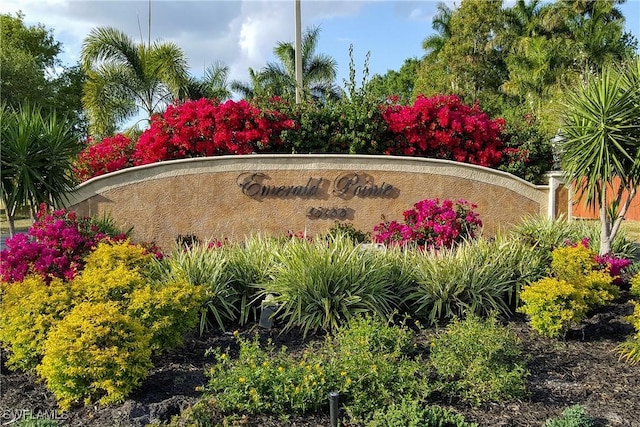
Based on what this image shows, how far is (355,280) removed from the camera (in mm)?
6059

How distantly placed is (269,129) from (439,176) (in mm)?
3125

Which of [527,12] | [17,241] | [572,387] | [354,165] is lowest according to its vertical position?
[572,387]

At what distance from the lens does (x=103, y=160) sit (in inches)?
443

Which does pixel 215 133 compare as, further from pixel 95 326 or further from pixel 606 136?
pixel 95 326

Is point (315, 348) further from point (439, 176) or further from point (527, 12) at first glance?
point (527, 12)

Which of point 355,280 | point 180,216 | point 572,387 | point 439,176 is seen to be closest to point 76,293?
point 355,280

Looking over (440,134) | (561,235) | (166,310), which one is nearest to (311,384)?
(166,310)

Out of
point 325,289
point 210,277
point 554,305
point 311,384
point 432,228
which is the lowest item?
point 311,384

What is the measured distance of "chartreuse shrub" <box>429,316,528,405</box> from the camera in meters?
4.19

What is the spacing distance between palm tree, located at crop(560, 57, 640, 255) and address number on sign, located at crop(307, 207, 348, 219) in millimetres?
3666

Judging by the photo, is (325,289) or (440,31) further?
(440,31)

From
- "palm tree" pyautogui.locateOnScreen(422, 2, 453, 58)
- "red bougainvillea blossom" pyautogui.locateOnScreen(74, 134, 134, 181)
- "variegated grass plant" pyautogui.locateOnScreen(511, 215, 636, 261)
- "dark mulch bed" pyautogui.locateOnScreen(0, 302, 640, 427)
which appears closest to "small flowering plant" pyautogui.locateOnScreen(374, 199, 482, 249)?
"variegated grass plant" pyautogui.locateOnScreen(511, 215, 636, 261)

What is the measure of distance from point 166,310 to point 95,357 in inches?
32.8

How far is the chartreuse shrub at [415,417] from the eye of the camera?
363 cm
